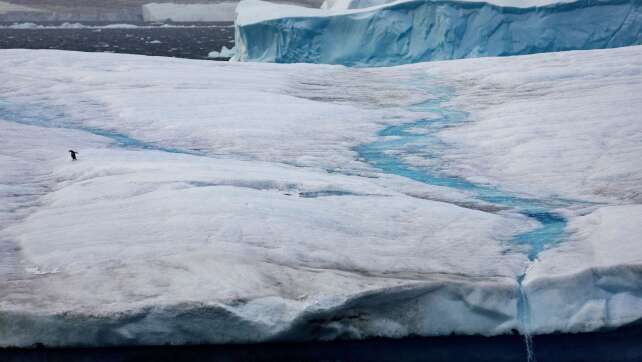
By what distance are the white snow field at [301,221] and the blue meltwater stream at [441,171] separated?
33 mm

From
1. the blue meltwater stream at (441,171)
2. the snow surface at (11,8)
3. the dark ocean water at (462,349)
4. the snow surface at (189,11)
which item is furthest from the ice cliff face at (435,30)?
the snow surface at (11,8)

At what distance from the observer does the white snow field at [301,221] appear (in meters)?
2.89

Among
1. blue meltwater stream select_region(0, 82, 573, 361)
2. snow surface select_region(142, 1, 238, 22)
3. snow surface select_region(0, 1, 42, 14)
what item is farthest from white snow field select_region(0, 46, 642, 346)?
snow surface select_region(0, 1, 42, 14)

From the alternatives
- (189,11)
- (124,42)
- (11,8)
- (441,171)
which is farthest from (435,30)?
(11,8)

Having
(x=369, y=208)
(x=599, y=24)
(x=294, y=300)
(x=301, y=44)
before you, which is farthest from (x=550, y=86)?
(x=301, y=44)

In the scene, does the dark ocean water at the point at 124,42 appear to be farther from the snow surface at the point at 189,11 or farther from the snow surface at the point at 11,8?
the snow surface at the point at 11,8

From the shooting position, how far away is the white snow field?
2.89 m

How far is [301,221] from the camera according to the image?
3.52m

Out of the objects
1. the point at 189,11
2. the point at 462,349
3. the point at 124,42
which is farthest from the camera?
the point at 189,11

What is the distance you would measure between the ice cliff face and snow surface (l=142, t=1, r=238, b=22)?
5985cm

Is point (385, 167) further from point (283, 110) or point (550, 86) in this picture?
point (550, 86)

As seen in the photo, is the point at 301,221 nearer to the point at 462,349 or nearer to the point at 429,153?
the point at 462,349

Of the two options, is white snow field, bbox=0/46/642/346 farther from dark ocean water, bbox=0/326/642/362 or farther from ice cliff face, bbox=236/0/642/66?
ice cliff face, bbox=236/0/642/66

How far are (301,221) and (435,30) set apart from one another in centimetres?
1129
